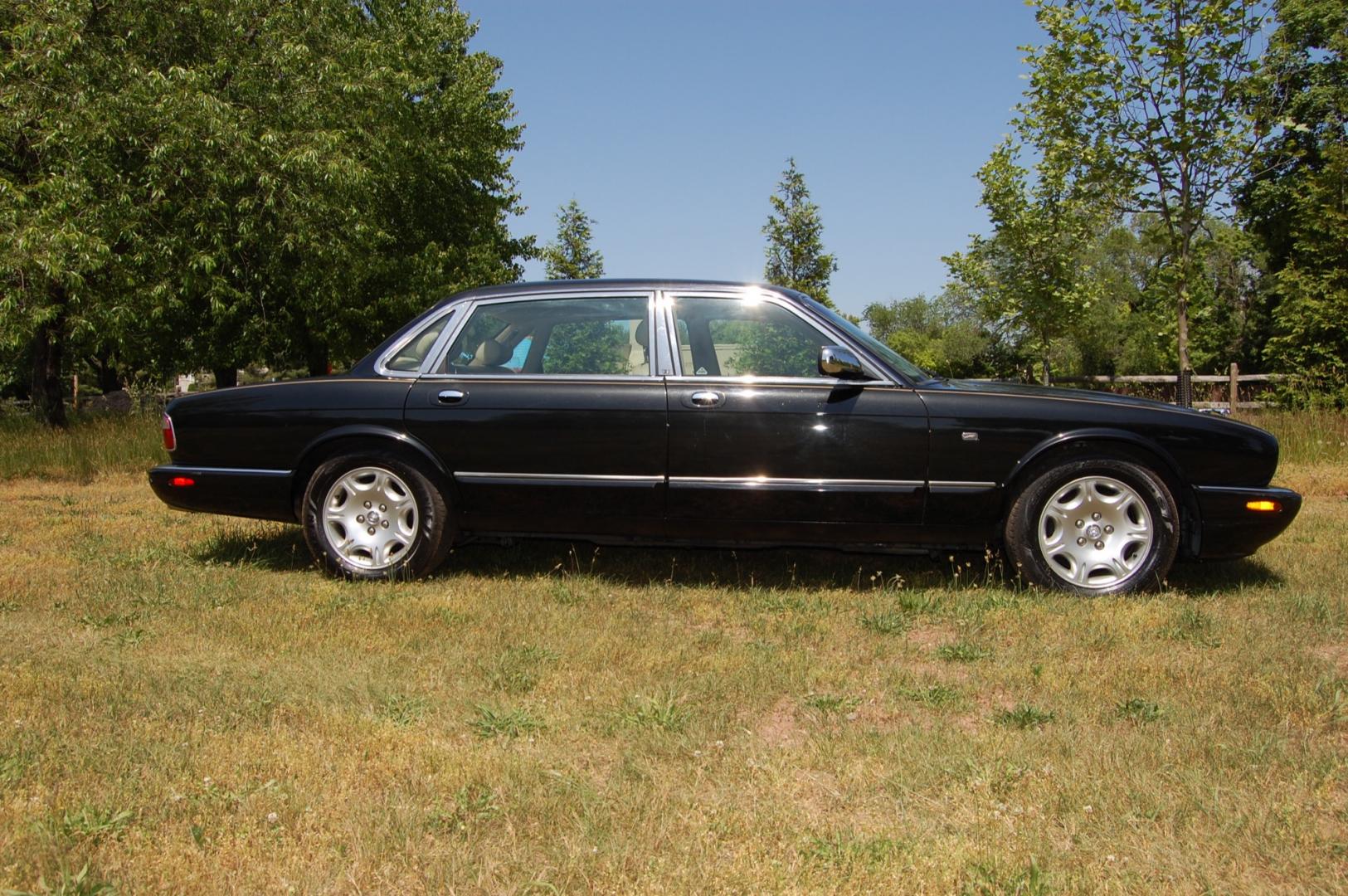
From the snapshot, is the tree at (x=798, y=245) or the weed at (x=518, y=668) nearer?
the weed at (x=518, y=668)

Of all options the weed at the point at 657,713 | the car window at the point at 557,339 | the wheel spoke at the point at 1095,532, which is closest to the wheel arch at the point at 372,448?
the car window at the point at 557,339

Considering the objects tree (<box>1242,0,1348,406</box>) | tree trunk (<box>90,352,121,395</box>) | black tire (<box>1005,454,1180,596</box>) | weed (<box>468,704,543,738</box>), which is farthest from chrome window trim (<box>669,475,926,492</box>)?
tree trunk (<box>90,352,121,395</box>)

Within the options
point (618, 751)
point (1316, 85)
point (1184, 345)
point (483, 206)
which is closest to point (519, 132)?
point (483, 206)

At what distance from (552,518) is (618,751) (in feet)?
8.19

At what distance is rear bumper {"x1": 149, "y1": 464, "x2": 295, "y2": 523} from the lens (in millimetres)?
5918

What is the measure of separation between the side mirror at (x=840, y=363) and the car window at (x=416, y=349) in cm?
224

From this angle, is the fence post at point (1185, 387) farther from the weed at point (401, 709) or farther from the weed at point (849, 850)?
the weed at point (849, 850)

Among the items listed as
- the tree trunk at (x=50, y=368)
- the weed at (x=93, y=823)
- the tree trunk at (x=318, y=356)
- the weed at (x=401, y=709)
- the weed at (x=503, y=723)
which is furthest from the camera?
the tree trunk at (x=318, y=356)

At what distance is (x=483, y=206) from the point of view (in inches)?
1104

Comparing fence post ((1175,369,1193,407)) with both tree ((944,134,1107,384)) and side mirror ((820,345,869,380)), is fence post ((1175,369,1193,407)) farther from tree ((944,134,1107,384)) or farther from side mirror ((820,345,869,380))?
side mirror ((820,345,869,380))

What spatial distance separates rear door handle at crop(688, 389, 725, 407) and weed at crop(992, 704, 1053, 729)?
7.70 feet

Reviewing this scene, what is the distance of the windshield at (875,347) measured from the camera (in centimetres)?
560

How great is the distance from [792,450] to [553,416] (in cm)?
132

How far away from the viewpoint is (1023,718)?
359cm
